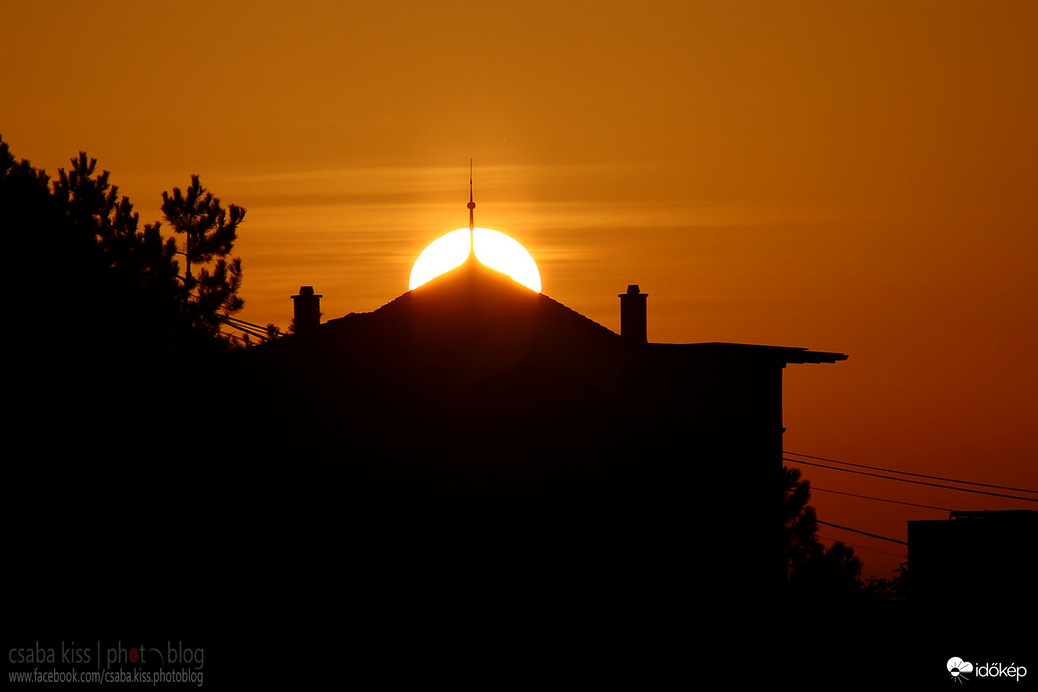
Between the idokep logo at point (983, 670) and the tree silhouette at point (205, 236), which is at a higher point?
the tree silhouette at point (205, 236)

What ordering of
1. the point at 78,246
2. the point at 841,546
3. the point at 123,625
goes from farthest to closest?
1. the point at 841,546
2. the point at 78,246
3. the point at 123,625

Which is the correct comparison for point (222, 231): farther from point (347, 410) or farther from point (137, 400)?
point (137, 400)

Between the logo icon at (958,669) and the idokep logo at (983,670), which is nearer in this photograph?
the logo icon at (958,669)

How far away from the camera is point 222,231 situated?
39.1m

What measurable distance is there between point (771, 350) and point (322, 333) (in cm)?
1073

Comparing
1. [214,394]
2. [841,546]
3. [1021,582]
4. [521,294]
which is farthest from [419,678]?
[841,546]

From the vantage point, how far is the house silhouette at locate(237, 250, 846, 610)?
24922 millimetres

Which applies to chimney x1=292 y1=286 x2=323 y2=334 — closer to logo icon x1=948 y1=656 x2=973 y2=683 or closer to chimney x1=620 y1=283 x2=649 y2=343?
chimney x1=620 y1=283 x2=649 y2=343

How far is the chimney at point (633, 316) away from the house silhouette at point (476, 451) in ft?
7.33

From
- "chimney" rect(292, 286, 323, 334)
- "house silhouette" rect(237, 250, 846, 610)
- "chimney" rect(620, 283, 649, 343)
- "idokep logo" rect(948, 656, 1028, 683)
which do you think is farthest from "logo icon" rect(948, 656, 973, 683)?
"chimney" rect(292, 286, 323, 334)

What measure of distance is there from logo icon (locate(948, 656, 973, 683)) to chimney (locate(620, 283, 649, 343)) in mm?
10135

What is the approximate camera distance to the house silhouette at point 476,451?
24.9 meters

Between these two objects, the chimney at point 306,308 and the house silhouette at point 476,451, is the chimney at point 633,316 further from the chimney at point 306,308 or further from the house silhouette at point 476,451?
the chimney at point 306,308

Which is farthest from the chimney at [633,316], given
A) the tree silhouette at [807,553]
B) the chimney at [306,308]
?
the tree silhouette at [807,553]
